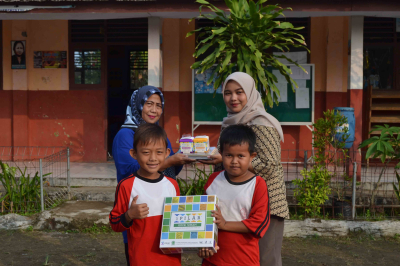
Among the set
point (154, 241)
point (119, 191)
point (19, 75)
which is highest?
point (19, 75)

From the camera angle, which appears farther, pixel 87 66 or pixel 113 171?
pixel 87 66

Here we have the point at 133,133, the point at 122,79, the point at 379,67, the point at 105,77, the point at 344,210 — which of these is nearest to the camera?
the point at 133,133

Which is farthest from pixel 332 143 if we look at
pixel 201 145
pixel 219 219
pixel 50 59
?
pixel 50 59

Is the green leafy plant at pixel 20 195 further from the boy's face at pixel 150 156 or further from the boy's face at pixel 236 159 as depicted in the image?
the boy's face at pixel 236 159

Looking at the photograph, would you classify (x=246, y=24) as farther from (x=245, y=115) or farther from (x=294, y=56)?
(x=294, y=56)

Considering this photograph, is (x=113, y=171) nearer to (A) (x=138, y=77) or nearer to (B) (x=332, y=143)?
(A) (x=138, y=77)

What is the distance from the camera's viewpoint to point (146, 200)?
2.33 metres

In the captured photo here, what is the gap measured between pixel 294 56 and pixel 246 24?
3440mm

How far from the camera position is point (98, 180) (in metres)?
6.86

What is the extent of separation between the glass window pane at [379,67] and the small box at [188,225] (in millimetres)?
6921

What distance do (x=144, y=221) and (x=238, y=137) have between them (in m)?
0.69

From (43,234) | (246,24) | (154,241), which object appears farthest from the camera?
(43,234)

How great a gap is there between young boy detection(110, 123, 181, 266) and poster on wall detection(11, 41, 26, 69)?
279 inches

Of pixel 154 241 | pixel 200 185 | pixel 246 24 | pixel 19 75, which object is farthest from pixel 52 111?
pixel 154 241
